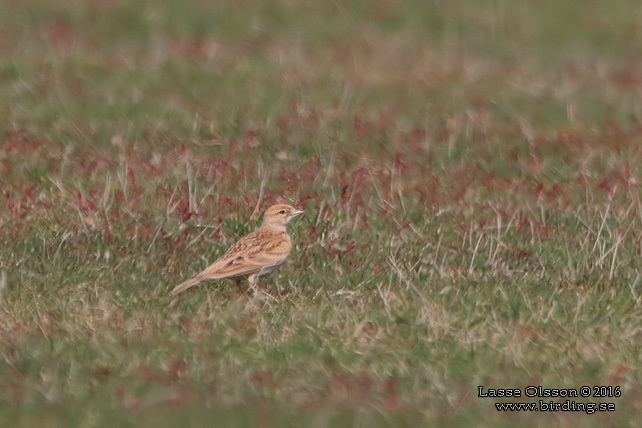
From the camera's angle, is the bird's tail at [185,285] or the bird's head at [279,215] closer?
the bird's tail at [185,285]

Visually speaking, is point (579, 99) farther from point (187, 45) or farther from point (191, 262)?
point (191, 262)

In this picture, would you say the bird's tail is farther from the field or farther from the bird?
the field

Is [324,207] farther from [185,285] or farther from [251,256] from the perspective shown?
[185,285]

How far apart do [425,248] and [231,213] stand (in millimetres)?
1823

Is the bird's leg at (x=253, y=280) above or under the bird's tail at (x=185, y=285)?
under

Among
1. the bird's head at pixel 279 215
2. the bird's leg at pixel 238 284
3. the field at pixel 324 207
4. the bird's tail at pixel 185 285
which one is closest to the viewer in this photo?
the field at pixel 324 207

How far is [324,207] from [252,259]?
2027 millimetres

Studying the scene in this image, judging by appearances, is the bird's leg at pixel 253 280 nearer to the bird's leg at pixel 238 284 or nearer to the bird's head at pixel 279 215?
the bird's leg at pixel 238 284

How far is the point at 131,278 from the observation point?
9.09 meters

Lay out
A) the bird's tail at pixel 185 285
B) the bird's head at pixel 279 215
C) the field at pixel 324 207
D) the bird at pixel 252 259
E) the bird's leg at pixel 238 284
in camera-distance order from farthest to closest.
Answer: the bird's head at pixel 279 215, the bird's leg at pixel 238 284, the bird at pixel 252 259, the bird's tail at pixel 185 285, the field at pixel 324 207


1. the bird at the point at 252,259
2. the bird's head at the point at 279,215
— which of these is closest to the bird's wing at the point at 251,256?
the bird at the point at 252,259

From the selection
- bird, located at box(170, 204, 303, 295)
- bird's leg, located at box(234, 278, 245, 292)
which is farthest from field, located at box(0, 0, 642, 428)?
bird, located at box(170, 204, 303, 295)

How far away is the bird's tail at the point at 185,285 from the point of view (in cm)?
872

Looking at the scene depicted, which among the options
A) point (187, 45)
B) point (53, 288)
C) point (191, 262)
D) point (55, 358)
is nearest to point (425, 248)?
point (191, 262)
